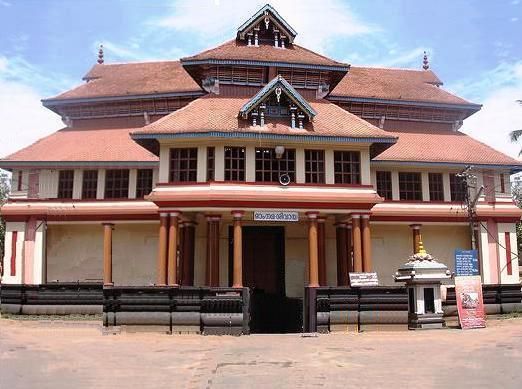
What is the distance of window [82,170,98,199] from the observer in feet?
96.3

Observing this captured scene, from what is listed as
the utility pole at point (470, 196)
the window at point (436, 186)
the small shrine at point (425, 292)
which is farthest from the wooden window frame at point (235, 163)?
the utility pole at point (470, 196)

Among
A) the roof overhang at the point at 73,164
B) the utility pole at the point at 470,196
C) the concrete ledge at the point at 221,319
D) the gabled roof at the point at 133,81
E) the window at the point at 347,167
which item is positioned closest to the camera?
the concrete ledge at the point at 221,319

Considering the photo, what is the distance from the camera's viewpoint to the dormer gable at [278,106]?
23.4 meters

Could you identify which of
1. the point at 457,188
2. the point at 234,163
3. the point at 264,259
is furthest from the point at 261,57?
the point at 457,188

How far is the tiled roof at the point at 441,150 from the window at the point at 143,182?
485 inches

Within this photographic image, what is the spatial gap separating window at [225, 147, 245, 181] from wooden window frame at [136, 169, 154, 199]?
7644mm

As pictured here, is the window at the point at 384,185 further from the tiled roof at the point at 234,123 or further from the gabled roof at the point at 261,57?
the gabled roof at the point at 261,57

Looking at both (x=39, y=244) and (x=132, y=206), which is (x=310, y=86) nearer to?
(x=132, y=206)

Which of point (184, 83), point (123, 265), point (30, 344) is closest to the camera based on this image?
point (30, 344)

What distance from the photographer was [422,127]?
33.1m

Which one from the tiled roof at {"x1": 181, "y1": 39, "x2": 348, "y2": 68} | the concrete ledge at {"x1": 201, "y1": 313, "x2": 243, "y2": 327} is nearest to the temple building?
the tiled roof at {"x1": 181, "y1": 39, "x2": 348, "y2": 68}

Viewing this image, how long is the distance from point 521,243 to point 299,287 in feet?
103

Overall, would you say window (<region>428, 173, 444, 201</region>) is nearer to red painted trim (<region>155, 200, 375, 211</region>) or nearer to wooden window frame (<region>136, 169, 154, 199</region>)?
red painted trim (<region>155, 200, 375, 211</region>)

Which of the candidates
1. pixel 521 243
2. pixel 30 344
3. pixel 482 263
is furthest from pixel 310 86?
pixel 521 243
